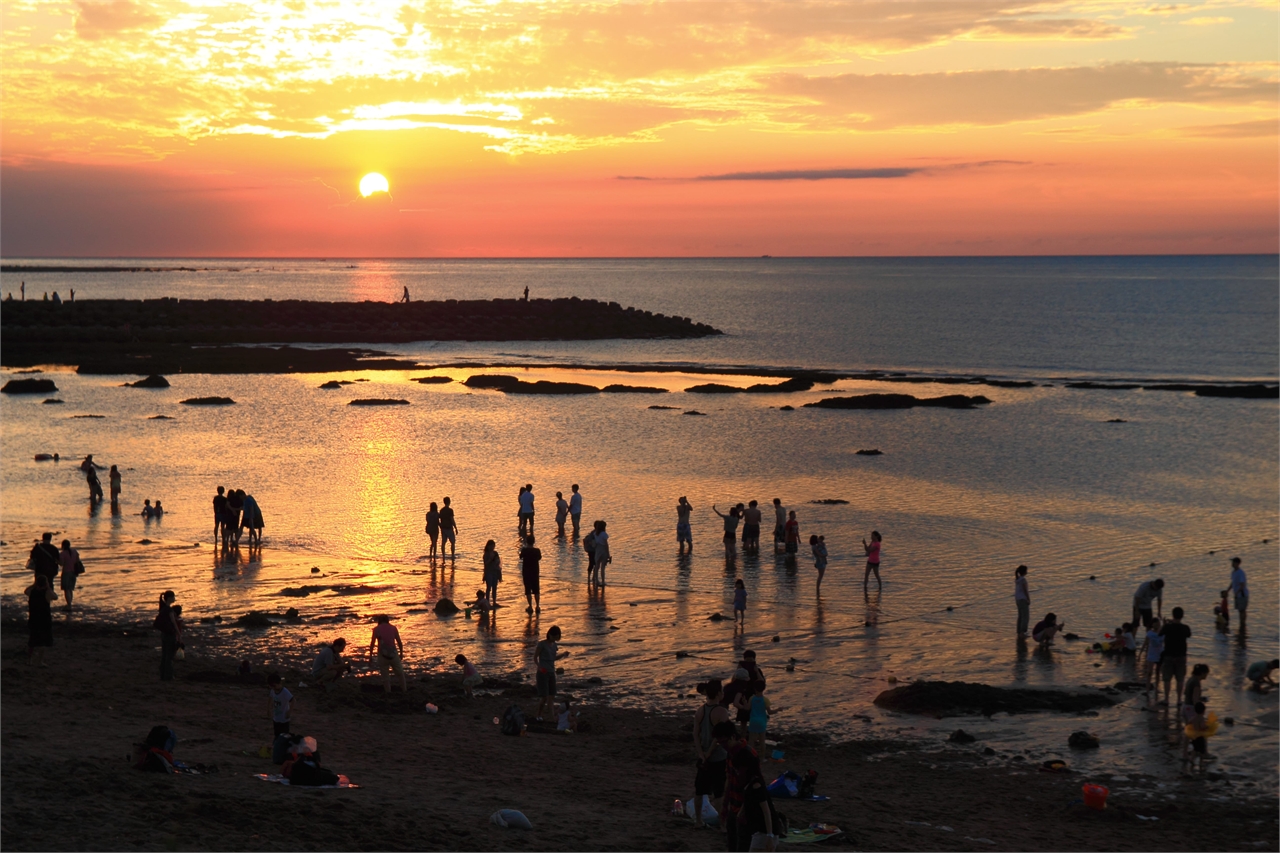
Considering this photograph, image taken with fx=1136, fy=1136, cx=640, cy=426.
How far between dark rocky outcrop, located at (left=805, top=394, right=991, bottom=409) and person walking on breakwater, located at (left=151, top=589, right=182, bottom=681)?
A: 169 ft

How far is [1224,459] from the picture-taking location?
160ft

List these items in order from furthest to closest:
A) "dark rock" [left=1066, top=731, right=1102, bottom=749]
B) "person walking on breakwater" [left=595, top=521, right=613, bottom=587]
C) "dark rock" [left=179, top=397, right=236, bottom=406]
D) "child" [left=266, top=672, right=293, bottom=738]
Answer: "dark rock" [left=179, top=397, right=236, bottom=406], "person walking on breakwater" [left=595, top=521, right=613, bottom=587], "dark rock" [left=1066, top=731, right=1102, bottom=749], "child" [left=266, top=672, right=293, bottom=738]

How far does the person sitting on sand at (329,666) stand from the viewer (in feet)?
60.9

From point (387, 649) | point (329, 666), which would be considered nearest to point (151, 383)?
point (329, 666)

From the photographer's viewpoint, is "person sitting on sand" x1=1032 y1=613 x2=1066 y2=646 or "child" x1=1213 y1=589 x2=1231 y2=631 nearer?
"person sitting on sand" x1=1032 y1=613 x2=1066 y2=646

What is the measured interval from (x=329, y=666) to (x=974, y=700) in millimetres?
10847

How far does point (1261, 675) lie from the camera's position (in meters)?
19.6

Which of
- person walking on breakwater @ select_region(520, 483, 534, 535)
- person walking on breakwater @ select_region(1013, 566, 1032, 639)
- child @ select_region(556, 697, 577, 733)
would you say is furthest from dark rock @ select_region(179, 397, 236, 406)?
person walking on breakwater @ select_region(1013, 566, 1032, 639)

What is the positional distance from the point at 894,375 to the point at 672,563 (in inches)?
2431

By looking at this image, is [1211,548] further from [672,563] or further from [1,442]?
[1,442]

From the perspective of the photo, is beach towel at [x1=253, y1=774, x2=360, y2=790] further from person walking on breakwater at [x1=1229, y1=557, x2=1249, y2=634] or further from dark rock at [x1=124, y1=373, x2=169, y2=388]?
dark rock at [x1=124, y1=373, x2=169, y2=388]

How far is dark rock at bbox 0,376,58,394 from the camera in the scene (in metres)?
65.1

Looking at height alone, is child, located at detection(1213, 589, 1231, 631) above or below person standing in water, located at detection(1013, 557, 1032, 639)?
below

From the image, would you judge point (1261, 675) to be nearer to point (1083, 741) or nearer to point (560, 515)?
point (1083, 741)
